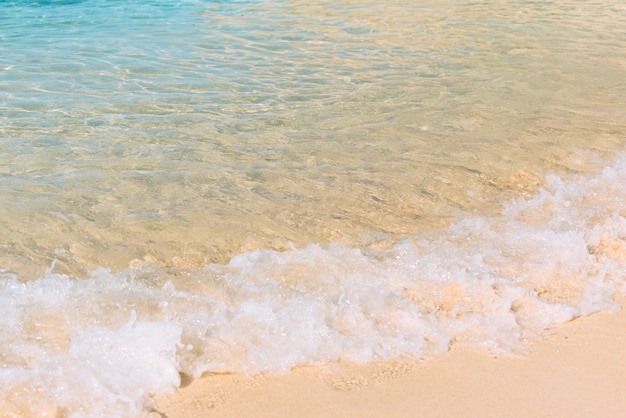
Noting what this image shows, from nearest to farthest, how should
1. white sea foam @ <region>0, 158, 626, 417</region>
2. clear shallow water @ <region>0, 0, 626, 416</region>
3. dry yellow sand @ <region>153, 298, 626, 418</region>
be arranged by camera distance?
dry yellow sand @ <region>153, 298, 626, 418</region> → white sea foam @ <region>0, 158, 626, 417</region> → clear shallow water @ <region>0, 0, 626, 416</region>

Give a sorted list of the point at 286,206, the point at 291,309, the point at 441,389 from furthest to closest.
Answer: the point at 286,206 → the point at 291,309 → the point at 441,389

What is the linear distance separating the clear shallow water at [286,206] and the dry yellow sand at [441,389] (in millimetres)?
91

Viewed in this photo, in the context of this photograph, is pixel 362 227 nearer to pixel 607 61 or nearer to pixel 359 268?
pixel 359 268

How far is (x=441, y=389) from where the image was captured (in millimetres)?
2643

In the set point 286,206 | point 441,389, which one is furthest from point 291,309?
point 286,206

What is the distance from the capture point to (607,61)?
823 centimetres

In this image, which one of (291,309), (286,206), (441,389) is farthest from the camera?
(286,206)

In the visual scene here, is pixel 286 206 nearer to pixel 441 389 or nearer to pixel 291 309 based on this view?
pixel 291 309

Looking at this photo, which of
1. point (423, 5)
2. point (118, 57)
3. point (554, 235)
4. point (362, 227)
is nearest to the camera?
point (554, 235)

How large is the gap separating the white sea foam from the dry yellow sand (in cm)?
7

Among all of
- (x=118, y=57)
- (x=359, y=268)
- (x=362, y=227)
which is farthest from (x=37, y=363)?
(x=118, y=57)

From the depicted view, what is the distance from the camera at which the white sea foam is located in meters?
2.64

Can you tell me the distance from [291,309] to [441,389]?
733mm

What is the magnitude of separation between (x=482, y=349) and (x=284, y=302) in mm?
854
